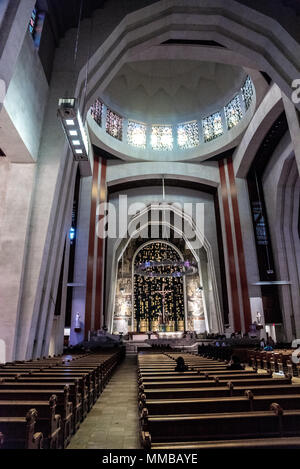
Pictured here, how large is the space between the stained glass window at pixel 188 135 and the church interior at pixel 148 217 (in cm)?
17

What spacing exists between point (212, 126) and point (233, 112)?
1796 millimetres

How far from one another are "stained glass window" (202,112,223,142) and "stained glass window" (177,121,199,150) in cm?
69

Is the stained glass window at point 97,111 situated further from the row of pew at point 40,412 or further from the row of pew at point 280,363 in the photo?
the row of pew at point 40,412

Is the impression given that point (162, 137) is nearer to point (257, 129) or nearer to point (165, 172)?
point (165, 172)

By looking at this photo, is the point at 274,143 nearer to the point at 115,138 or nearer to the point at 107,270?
the point at 115,138

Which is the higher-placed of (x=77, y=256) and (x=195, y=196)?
(x=195, y=196)

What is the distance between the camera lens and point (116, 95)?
19.5 meters

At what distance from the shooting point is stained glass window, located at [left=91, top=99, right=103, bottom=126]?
682 inches

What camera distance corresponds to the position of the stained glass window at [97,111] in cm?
1733

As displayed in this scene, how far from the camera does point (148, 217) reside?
2550 centimetres

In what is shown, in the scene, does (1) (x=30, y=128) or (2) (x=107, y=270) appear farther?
(2) (x=107, y=270)

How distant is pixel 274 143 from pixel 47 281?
1422 cm

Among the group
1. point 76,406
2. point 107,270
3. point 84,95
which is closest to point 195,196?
point 107,270

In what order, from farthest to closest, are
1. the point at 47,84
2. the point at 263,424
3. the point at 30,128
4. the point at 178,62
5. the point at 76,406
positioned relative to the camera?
the point at 178,62
the point at 47,84
the point at 30,128
the point at 76,406
the point at 263,424
